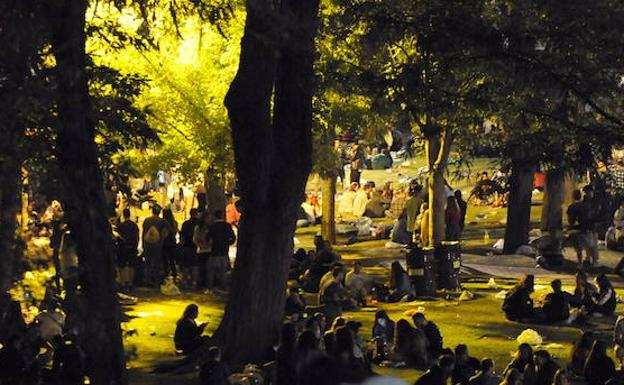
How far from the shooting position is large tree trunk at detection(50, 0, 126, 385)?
11.6 meters

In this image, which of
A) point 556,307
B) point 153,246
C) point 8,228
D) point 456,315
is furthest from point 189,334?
point 153,246

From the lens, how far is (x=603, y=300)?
21.3 meters

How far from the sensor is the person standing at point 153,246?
1017 inches

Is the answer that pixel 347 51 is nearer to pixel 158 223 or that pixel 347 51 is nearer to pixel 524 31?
pixel 158 223

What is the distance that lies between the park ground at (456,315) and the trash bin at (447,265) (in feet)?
1.68

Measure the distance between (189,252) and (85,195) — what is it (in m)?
14.1

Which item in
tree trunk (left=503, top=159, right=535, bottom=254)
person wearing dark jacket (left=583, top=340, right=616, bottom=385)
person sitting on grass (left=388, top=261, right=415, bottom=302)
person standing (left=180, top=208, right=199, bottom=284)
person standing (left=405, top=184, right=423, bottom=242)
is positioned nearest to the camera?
person wearing dark jacket (left=583, top=340, right=616, bottom=385)

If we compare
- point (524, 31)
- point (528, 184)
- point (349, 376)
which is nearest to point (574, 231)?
point (528, 184)

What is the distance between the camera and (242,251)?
1742cm

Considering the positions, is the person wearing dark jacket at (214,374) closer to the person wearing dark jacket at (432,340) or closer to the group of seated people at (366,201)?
the person wearing dark jacket at (432,340)

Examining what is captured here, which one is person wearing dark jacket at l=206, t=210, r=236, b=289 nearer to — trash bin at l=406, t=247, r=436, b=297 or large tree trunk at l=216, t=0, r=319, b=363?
trash bin at l=406, t=247, r=436, b=297

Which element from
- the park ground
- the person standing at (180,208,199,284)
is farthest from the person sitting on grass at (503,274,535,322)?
the person standing at (180,208,199,284)

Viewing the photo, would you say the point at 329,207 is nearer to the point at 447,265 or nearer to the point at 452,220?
the point at 452,220

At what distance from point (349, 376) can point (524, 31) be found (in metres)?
4.87
